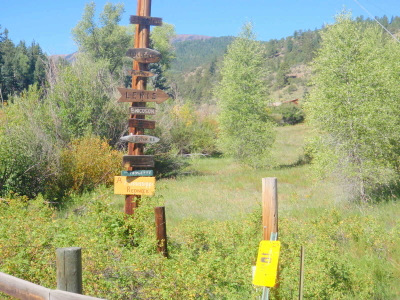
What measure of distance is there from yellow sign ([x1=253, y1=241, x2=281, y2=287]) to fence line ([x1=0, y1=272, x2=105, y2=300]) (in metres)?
1.59

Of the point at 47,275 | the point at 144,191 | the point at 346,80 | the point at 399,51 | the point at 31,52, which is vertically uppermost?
the point at 31,52

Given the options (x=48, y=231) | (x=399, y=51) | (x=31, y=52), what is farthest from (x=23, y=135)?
(x=31, y=52)

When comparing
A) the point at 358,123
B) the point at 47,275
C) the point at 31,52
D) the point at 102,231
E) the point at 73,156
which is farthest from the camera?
the point at 31,52

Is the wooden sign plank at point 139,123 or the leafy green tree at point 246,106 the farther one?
the leafy green tree at point 246,106

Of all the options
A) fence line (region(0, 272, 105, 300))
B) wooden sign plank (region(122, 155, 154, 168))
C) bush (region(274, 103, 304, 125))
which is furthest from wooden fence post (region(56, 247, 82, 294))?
bush (region(274, 103, 304, 125))

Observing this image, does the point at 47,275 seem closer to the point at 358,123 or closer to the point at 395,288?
the point at 395,288

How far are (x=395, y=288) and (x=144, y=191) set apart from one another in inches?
174

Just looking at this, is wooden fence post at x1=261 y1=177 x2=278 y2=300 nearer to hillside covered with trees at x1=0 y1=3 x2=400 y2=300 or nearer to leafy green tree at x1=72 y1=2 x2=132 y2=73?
hillside covered with trees at x1=0 y1=3 x2=400 y2=300

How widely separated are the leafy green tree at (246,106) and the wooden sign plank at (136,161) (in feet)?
64.5

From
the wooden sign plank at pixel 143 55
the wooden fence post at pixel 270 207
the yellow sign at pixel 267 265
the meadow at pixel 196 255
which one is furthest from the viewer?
the wooden sign plank at pixel 143 55

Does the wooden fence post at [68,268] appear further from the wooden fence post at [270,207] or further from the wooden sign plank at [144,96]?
the wooden sign plank at [144,96]

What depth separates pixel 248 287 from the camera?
5176mm

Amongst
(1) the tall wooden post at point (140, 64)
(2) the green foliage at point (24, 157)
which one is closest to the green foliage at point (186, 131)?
(2) the green foliage at point (24, 157)

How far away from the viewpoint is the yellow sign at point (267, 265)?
3752mm
